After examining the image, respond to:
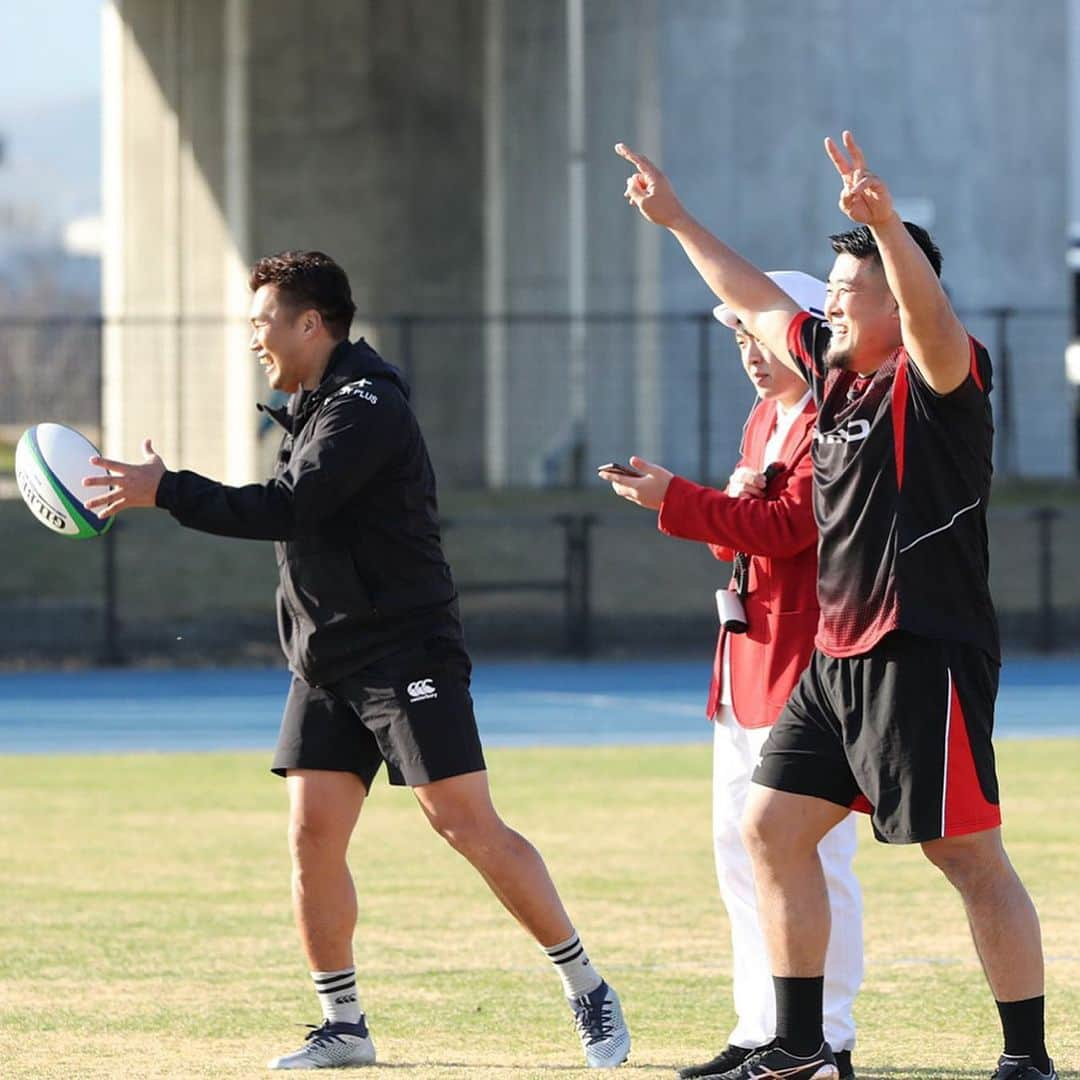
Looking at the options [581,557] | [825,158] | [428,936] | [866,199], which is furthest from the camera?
[825,158]

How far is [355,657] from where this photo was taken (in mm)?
6617

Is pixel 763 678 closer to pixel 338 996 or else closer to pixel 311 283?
pixel 338 996

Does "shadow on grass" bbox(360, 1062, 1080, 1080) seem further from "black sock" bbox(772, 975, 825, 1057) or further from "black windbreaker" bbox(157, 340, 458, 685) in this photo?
"black windbreaker" bbox(157, 340, 458, 685)

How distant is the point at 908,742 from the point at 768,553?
0.70 metres

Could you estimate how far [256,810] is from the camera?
498 inches

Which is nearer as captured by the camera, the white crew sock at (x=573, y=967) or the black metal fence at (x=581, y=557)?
the white crew sock at (x=573, y=967)

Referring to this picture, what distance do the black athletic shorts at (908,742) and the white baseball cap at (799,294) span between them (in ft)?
3.56

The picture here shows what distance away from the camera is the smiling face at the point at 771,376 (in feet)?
21.0

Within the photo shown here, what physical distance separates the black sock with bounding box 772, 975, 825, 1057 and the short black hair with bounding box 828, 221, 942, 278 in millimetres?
1734

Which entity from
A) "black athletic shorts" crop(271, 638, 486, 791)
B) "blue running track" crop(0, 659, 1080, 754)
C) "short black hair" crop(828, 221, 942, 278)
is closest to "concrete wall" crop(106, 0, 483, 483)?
"blue running track" crop(0, 659, 1080, 754)

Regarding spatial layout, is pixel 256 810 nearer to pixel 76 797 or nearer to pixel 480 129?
pixel 76 797

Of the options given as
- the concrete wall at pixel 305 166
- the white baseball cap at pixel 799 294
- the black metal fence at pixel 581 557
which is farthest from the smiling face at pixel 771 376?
the concrete wall at pixel 305 166

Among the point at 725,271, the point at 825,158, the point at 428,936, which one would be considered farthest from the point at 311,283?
the point at 825,158

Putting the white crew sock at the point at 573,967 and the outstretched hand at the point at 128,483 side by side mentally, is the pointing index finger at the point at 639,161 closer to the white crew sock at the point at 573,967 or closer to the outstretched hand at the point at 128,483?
the outstretched hand at the point at 128,483
